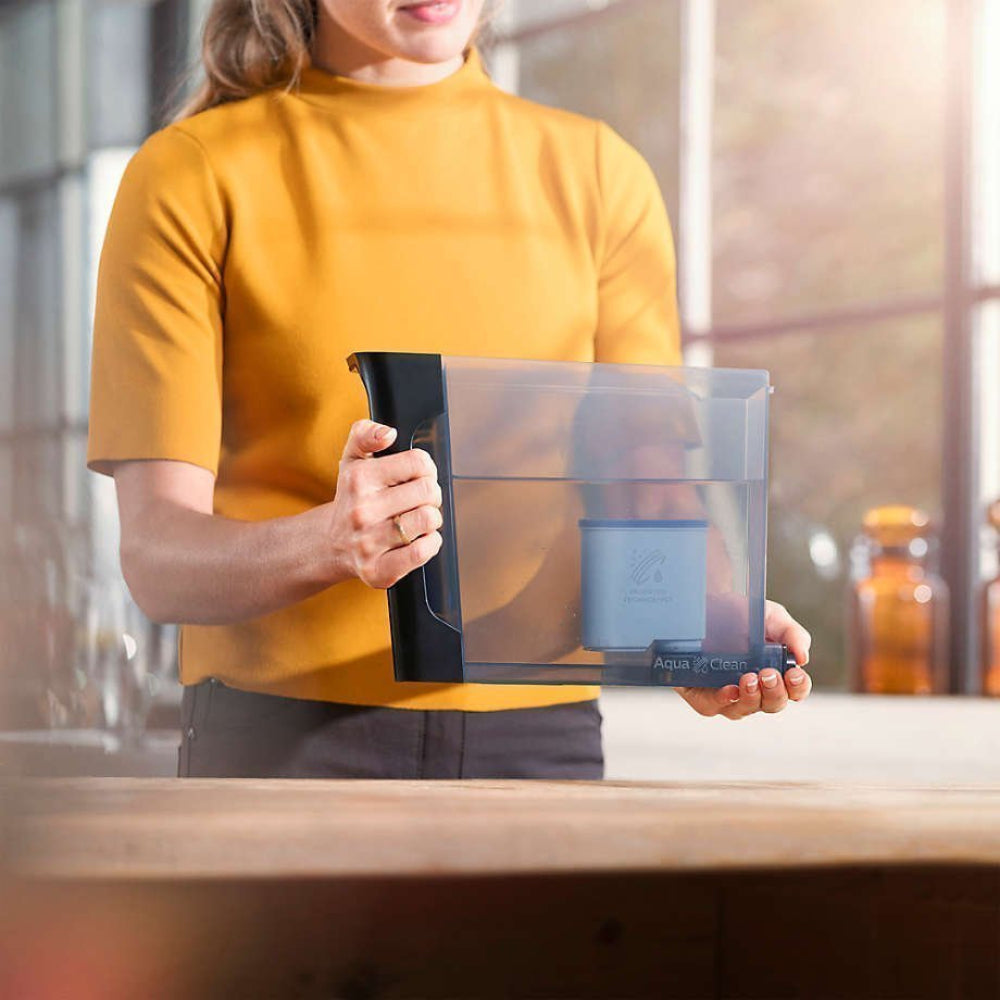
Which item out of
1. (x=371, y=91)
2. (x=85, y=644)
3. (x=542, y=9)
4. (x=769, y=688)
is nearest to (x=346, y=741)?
(x=769, y=688)

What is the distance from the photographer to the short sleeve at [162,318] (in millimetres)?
703

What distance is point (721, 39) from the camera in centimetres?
176

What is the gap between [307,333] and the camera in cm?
71

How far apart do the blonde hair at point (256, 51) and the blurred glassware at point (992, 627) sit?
0.93 m

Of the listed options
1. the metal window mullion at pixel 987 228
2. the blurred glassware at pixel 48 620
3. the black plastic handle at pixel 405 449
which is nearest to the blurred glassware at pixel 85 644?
the blurred glassware at pixel 48 620

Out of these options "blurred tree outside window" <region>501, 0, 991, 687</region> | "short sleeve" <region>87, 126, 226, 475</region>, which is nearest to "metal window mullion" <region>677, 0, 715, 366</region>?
"blurred tree outside window" <region>501, 0, 991, 687</region>

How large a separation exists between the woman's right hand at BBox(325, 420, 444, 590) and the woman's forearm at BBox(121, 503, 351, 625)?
0.02 m

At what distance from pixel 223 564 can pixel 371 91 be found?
0.96 feet

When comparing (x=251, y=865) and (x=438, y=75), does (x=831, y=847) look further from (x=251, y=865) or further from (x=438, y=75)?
(x=438, y=75)

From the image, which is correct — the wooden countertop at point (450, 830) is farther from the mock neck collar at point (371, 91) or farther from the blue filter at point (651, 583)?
the mock neck collar at point (371, 91)

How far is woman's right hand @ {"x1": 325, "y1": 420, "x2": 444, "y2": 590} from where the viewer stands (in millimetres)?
588

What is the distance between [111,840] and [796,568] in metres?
1.34

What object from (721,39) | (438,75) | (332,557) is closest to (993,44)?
(721,39)

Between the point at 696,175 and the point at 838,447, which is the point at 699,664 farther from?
the point at 696,175
